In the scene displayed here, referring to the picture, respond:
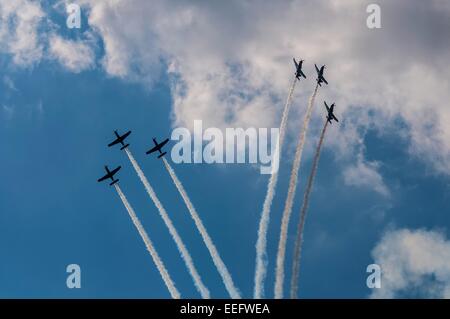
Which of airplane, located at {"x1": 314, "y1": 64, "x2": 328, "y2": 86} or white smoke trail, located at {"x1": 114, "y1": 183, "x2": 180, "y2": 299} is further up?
airplane, located at {"x1": 314, "y1": 64, "x2": 328, "y2": 86}

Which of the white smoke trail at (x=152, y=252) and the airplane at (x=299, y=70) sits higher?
the airplane at (x=299, y=70)

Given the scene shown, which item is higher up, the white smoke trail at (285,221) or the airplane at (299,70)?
the airplane at (299,70)

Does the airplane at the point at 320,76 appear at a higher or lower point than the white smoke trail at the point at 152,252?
higher

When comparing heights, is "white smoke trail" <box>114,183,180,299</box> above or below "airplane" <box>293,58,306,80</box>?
below

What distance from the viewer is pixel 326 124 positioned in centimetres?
13512
